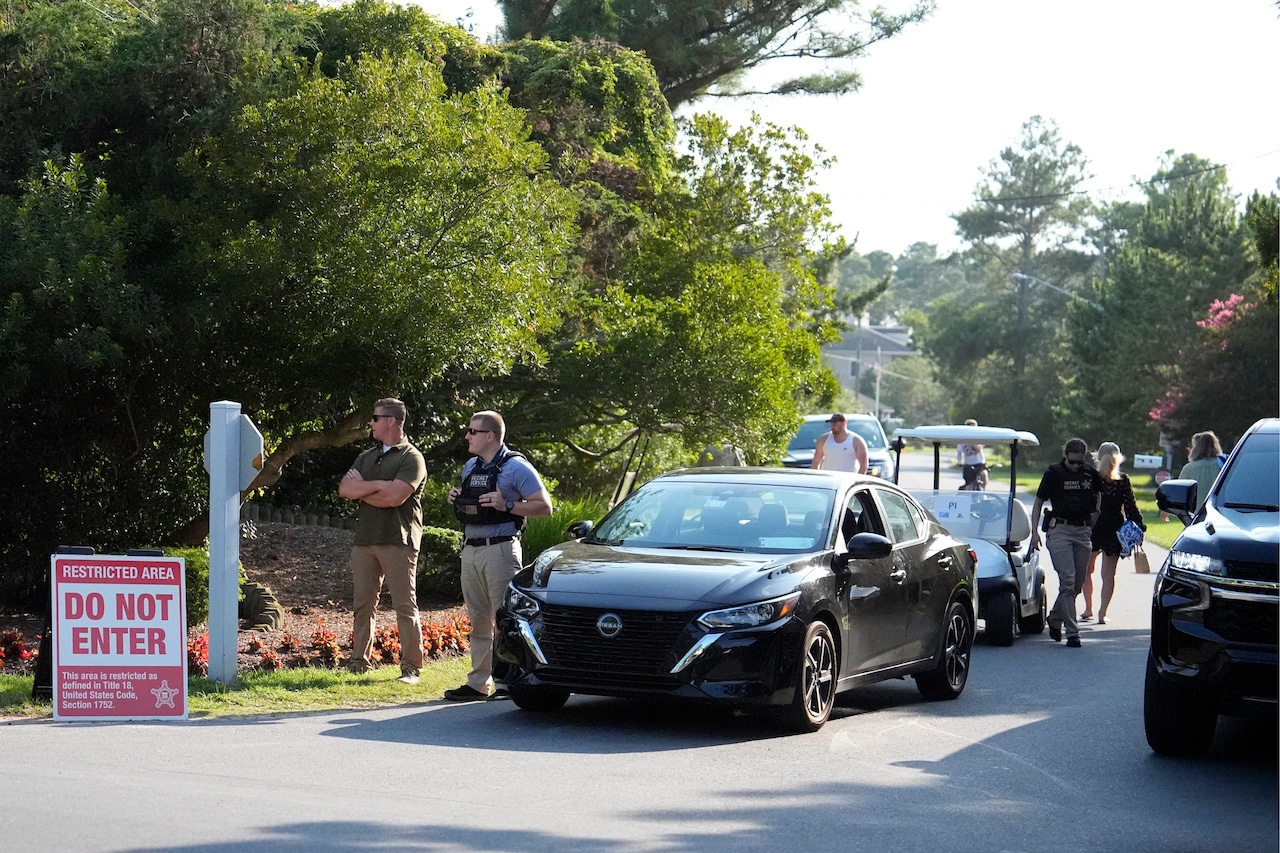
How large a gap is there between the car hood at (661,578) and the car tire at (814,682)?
361 millimetres

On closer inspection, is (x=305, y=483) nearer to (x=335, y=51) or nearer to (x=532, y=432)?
(x=532, y=432)

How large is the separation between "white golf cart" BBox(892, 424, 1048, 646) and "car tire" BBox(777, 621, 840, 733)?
493 centimetres

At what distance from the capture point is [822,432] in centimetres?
3148

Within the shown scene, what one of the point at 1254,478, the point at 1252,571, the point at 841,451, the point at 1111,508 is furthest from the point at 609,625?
the point at 841,451

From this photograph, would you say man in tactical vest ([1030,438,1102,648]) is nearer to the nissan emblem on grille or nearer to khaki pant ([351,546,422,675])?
khaki pant ([351,546,422,675])

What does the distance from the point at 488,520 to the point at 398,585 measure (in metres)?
0.94

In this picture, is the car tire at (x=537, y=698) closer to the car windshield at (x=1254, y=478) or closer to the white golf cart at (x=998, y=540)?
the car windshield at (x=1254, y=478)

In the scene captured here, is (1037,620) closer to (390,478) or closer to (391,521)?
(391,521)

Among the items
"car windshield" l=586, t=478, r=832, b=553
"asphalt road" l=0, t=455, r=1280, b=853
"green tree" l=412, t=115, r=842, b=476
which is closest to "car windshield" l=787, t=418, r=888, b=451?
"green tree" l=412, t=115, r=842, b=476

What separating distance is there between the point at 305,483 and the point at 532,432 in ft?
10.1

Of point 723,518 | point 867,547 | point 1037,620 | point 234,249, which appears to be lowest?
point 1037,620

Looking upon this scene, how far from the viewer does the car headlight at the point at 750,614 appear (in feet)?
28.8

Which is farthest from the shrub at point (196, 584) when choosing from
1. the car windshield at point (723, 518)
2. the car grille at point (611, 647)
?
the car grille at point (611, 647)

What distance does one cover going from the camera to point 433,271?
1323cm
